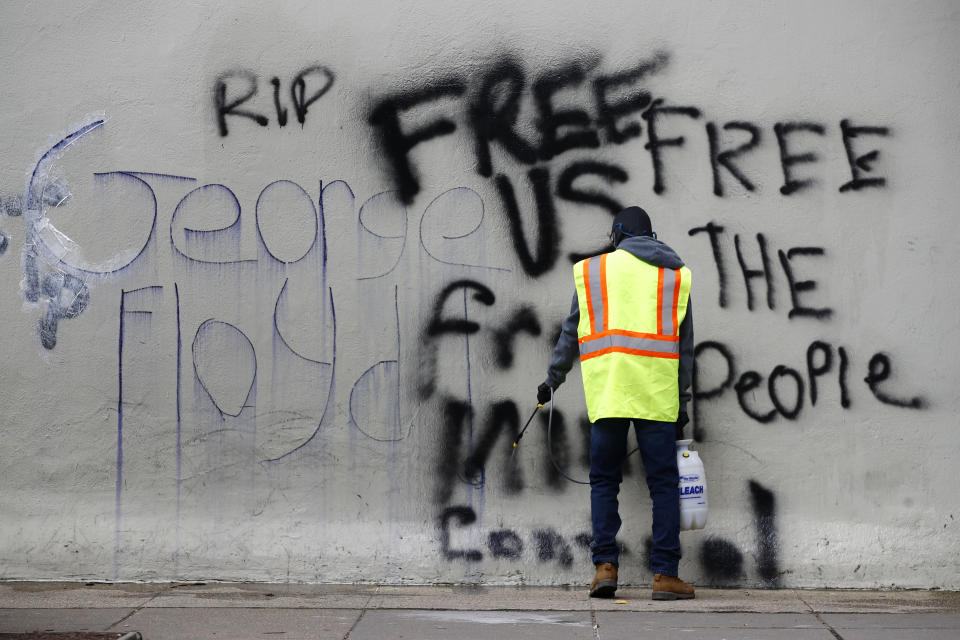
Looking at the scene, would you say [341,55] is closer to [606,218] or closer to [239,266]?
[239,266]

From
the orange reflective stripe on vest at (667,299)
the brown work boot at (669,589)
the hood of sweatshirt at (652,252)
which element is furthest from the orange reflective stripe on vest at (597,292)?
the brown work boot at (669,589)

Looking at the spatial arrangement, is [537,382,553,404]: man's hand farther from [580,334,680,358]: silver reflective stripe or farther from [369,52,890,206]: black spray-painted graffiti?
[369,52,890,206]: black spray-painted graffiti

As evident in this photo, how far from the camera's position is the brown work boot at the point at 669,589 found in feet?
17.0

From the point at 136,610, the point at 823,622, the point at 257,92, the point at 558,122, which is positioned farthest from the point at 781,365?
the point at 136,610

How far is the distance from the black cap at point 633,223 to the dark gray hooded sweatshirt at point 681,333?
33 mm

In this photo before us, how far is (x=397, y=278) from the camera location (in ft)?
18.5

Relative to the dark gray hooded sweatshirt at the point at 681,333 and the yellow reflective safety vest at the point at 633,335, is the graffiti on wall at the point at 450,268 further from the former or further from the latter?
the yellow reflective safety vest at the point at 633,335

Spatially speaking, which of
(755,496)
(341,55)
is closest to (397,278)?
(341,55)

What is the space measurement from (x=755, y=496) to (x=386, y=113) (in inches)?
102

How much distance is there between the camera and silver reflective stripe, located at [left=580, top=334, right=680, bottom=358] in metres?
5.14

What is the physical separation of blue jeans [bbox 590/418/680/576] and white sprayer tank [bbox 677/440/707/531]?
37 millimetres

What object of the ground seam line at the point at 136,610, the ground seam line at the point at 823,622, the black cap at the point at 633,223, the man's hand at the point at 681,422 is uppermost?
the black cap at the point at 633,223

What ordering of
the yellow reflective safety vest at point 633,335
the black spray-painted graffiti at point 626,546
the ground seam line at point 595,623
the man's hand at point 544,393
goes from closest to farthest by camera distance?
1. the ground seam line at point 595,623
2. the yellow reflective safety vest at point 633,335
3. the man's hand at point 544,393
4. the black spray-painted graffiti at point 626,546

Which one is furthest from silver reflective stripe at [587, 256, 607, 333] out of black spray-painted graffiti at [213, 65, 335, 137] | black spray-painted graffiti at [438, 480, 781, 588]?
black spray-painted graffiti at [213, 65, 335, 137]
